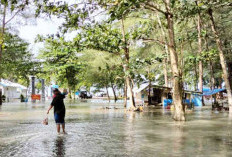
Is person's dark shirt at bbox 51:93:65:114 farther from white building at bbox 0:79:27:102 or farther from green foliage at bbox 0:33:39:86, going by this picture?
white building at bbox 0:79:27:102

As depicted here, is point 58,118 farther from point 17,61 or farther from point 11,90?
point 11,90

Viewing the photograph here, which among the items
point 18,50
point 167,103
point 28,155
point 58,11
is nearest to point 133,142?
point 28,155

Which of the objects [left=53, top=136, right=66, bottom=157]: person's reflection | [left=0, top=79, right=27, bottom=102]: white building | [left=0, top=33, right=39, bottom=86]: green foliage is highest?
[left=0, top=33, right=39, bottom=86]: green foliage

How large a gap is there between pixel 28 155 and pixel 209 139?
5.58m

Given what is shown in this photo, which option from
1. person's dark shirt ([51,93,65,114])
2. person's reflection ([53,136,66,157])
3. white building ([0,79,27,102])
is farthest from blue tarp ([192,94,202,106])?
white building ([0,79,27,102])

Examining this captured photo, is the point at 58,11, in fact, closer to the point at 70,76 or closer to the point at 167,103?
the point at 167,103

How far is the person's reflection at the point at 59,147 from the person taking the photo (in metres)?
7.60

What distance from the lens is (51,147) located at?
8.46 m

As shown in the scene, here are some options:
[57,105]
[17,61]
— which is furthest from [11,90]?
[57,105]

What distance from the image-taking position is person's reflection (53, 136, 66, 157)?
24.9 ft

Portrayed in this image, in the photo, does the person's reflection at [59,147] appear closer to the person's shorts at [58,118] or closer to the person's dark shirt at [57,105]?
the person's shorts at [58,118]

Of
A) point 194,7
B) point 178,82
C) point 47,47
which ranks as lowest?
point 178,82

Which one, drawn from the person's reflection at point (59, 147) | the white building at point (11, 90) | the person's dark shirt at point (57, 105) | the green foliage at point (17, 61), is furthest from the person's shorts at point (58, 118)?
the white building at point (11, 90)

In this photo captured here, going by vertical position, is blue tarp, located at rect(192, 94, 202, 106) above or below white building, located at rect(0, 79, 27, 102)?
below
